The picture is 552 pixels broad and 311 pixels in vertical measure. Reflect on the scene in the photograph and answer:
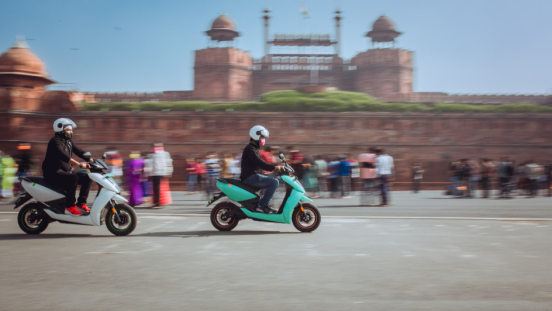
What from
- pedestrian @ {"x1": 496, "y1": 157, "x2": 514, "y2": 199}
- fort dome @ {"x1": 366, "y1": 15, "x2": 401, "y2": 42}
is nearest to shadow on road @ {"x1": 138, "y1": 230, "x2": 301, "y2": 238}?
pedestrian @ {"x1": 496, "y1": 157, "x2": 514, "y2": 199}

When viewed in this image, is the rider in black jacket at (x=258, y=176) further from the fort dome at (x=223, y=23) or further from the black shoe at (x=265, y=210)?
the fort dome at (x=223, y=23)

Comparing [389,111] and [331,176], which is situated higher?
[389,111]

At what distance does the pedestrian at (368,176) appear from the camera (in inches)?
550

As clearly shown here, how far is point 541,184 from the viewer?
2016 cm

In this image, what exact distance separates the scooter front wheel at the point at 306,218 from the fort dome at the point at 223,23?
42.0m

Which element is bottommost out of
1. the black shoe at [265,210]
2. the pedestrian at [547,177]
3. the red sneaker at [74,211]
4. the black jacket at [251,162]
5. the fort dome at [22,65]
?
the pedestrian at [547,177]

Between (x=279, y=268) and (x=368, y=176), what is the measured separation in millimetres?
9532

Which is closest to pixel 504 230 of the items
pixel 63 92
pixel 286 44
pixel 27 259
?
pixel 27 259

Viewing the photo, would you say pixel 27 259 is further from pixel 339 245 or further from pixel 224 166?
pixel 224 166

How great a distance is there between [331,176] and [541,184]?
29.6 ft

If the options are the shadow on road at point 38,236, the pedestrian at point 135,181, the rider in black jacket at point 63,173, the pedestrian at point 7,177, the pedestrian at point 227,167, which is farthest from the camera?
the pedestrian at point 227,167

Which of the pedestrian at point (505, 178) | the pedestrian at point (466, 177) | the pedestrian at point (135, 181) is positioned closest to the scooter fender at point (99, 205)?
the pedestrian at point (135, 181)

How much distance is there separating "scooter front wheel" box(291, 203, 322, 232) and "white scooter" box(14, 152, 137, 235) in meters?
2.36

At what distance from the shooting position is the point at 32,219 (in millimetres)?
7516
